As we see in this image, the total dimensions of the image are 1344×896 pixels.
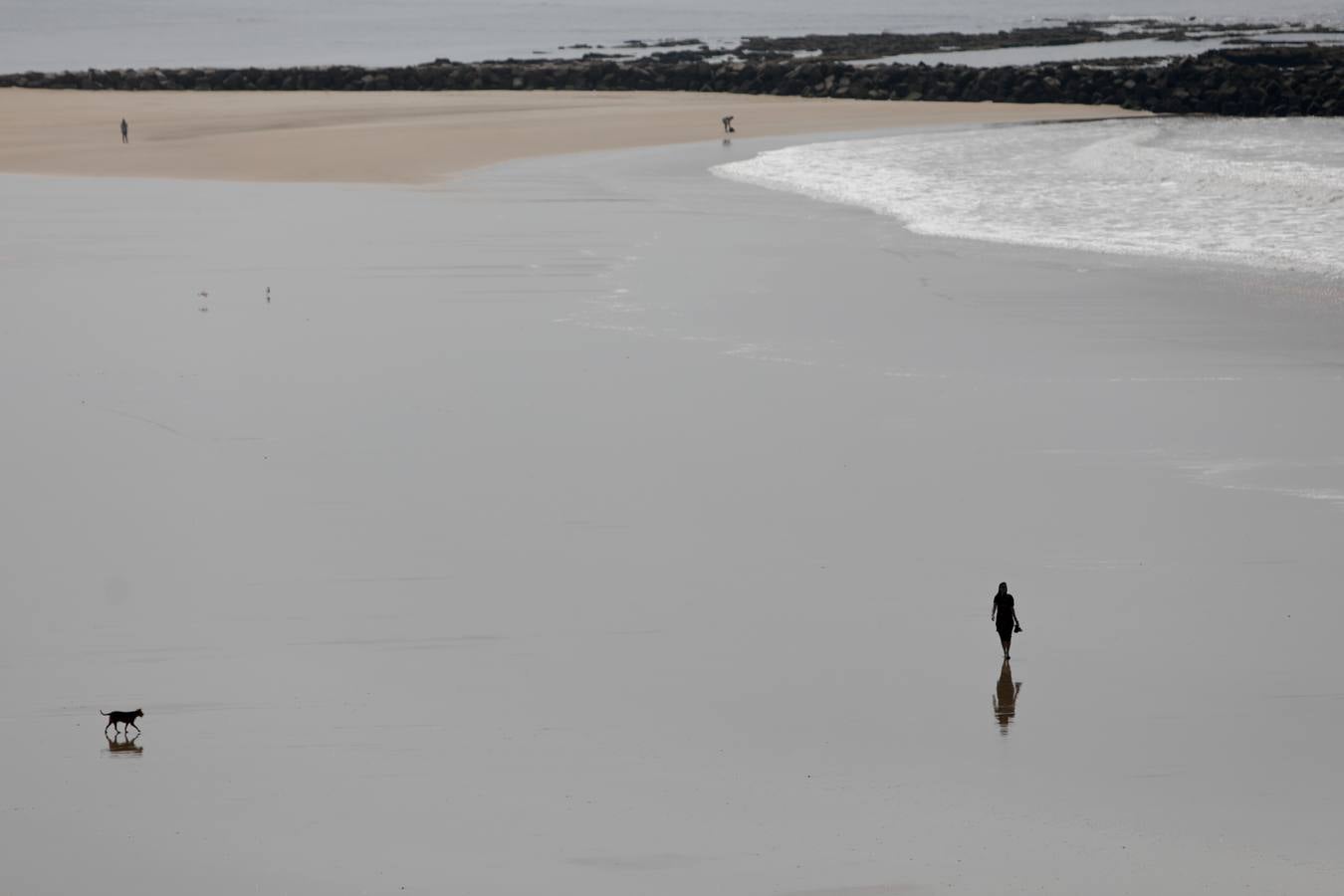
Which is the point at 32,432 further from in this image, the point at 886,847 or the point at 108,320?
the point at 886,847

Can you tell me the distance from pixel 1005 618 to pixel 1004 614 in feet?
0.07

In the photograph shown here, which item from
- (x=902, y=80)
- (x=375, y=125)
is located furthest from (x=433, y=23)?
(x=375, y=125)

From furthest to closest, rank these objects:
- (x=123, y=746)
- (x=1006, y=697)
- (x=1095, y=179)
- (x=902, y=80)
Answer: (x=902, y=80)
(x=1095, y=179)
(x=1006, y=697)
(x=123, y=746)

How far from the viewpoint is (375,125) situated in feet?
145

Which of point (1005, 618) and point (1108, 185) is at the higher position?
point (1108, 185)

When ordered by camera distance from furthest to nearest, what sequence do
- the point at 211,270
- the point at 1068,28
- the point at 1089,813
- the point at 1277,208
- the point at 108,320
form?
the point at 1068,28
the point at 1277,208
the point at 211,270
the point at 108,320
the point at 1089,813

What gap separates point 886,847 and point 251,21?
154492mm

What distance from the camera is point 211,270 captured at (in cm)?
1852

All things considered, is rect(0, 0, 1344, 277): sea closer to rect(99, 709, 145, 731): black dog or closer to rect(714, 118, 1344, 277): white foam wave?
rect(714, 118, 1344, 277): white foam wave

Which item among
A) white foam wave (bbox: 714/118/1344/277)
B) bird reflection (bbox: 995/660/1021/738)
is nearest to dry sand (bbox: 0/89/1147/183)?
white foam wave (bbox: 714/118/1344/277)

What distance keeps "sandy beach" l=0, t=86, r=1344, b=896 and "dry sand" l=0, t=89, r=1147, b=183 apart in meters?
16.1

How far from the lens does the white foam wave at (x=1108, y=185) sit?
70.9ft

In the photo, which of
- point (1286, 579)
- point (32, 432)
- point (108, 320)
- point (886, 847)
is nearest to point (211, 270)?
point (108, 320)

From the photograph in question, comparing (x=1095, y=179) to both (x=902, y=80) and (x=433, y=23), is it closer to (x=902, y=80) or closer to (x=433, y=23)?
(x=902, y=80)
